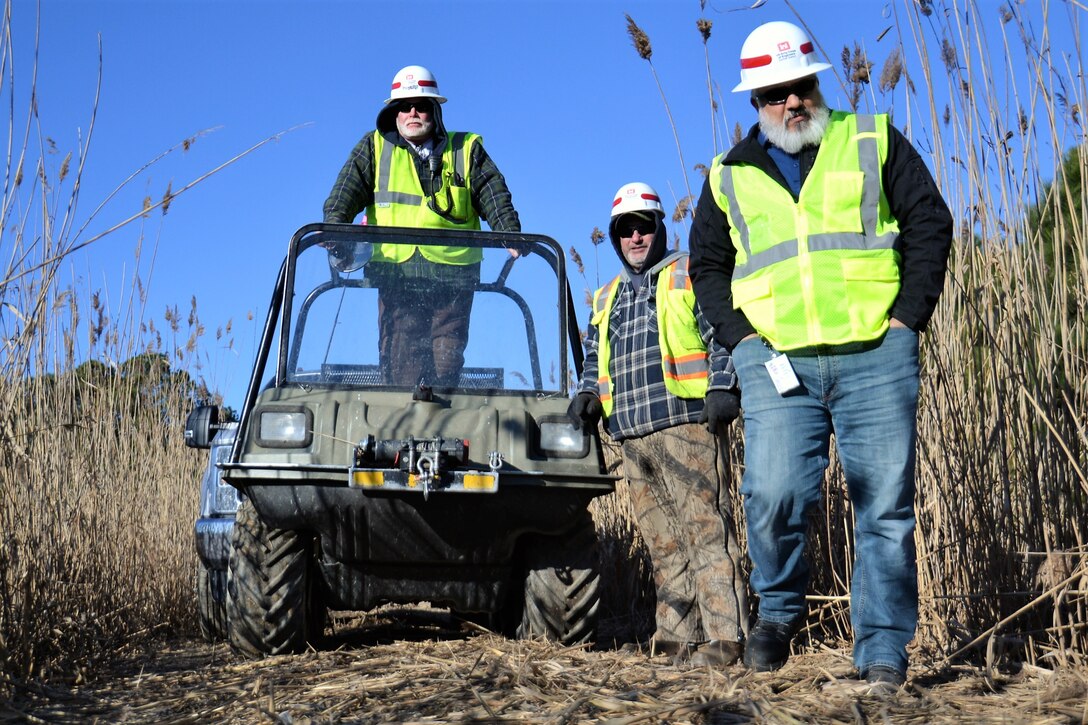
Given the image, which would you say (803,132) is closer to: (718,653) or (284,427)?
(718,653)

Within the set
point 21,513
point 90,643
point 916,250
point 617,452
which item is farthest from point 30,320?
point 617,452

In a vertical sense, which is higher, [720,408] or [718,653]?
[720,408]

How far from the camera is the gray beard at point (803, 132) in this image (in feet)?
11.8

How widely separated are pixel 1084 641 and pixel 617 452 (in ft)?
8.91

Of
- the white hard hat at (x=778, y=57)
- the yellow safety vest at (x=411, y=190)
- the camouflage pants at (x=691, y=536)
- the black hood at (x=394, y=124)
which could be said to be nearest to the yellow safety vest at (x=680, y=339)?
the camouflage pants at (x=691, y=536)

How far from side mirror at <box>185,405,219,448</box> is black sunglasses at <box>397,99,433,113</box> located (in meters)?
1.64

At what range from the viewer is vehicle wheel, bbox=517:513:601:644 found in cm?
484

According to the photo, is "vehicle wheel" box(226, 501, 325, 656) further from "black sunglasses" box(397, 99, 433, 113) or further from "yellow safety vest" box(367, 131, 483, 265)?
"black sunglasses" box(397, 99, 433, 113)

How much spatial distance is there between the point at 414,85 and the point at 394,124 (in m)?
0.24

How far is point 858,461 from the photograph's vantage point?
11.4ft

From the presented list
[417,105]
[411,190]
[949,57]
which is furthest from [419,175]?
[949,57]

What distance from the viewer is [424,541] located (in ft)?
15.5

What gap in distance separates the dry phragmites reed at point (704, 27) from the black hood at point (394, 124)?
1.63m

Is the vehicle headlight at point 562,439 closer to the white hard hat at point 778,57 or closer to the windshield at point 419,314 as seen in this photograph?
the windshield at point 419,314
